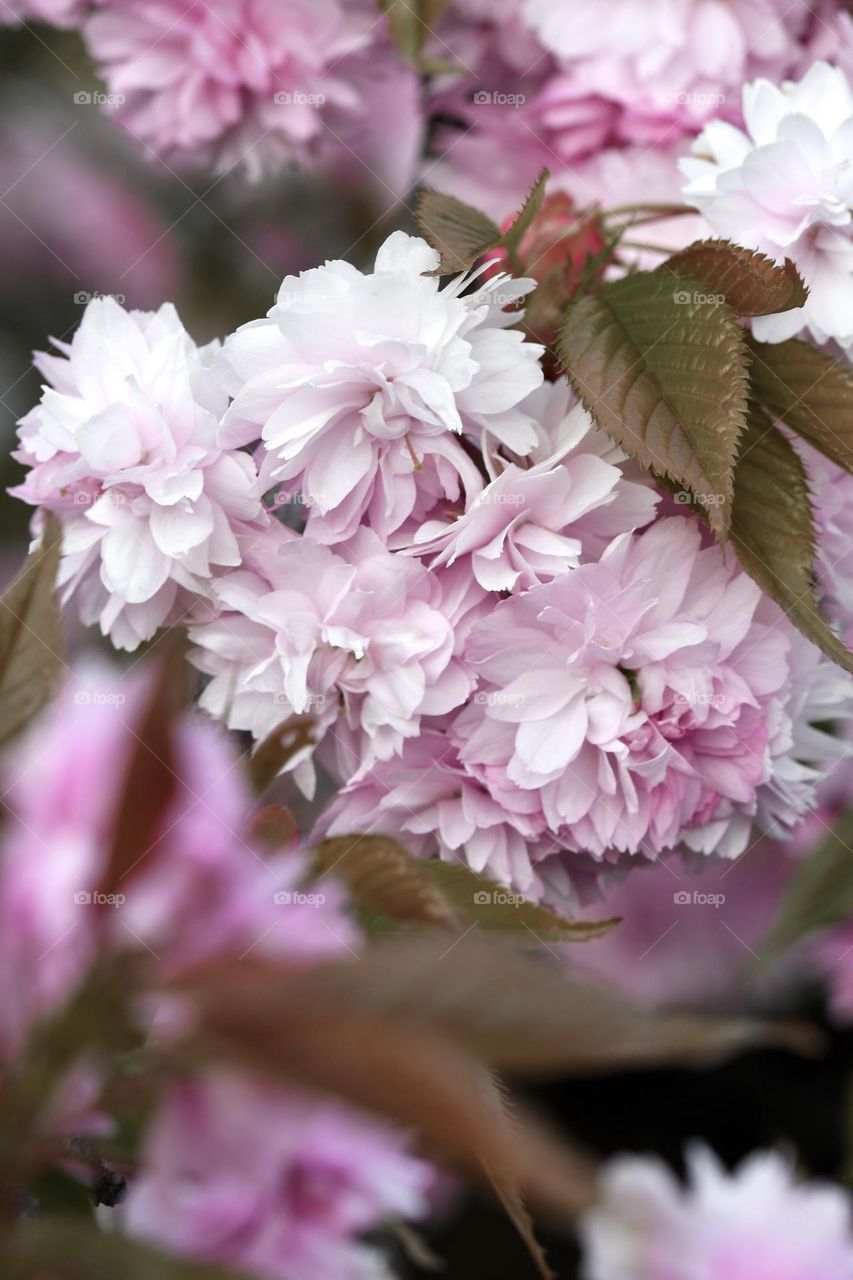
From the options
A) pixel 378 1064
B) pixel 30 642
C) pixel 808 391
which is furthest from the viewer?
pixel 808 391

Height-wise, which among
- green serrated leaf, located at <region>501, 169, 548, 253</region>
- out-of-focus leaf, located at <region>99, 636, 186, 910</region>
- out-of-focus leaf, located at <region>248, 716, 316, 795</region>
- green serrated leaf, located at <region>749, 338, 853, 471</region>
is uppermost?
green serrated leaf, located at <region>749, 338, 853, 471</region>

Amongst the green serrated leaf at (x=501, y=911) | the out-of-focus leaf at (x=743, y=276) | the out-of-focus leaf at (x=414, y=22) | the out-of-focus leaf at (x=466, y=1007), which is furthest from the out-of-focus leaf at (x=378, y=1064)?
the out-of-focus leaf at (x=414, y=22)

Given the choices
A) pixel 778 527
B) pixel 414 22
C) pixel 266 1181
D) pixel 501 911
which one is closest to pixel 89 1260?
pixel 266 1181

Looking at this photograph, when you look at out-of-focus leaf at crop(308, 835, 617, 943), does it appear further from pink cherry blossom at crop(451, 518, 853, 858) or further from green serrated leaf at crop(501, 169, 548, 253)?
green serrated leaf at crop(501, 169, 548, 253)

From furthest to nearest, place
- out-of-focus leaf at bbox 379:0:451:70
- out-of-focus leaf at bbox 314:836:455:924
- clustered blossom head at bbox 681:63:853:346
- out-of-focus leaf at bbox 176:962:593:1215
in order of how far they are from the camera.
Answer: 1. out-of-focus leaf at bbox 379:0:451:70
2. clustered blossom head at bbox 681:63:853:346
3. out-of-focus leaf at bbox 314:836:455:924
4. out-of-focus leaf at bbox 176:962:593:1215

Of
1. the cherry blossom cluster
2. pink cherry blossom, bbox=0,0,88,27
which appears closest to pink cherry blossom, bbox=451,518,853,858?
the cherry blossom cluster

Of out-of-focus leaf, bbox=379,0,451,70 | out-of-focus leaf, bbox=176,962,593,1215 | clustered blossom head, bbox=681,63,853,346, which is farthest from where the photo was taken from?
out-of-focus leaf, bbox=379,0,451,70

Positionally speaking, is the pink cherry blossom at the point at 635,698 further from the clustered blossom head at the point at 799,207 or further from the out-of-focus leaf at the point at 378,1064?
the out-of-focus leaf at the point at 378,1064

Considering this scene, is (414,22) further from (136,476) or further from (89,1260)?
(89,1260)
